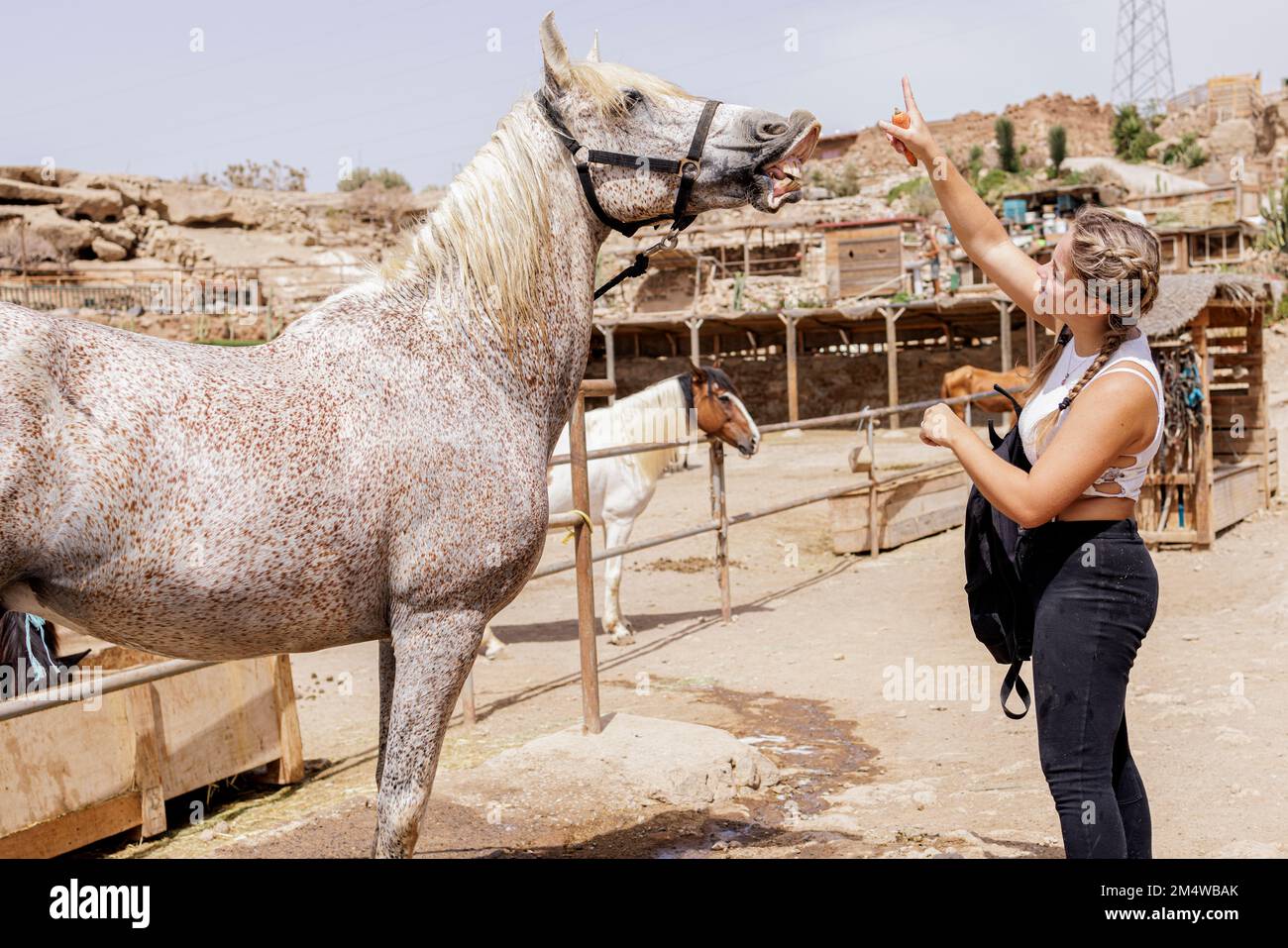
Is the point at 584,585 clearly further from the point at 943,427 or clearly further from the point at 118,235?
the point at 118,235

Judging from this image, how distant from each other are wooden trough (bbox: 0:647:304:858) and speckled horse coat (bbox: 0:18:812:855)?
141 cm

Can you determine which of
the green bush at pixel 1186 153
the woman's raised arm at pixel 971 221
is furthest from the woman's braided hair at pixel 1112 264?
the green bush at pixel 1186 153

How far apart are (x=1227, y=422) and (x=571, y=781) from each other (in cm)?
849

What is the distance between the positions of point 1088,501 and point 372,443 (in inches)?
52.7

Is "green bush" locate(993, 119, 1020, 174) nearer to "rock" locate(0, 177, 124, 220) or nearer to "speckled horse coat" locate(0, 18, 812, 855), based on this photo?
"rock" locate(0, 177, 124, 220)

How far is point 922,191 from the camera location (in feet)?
132

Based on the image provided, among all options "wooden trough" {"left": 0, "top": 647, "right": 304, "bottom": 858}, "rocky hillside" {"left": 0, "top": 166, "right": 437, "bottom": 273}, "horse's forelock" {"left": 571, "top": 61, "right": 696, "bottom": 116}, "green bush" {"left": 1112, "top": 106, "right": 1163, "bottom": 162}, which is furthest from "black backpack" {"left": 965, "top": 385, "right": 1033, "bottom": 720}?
"green bush" {"left": 1112, "top": 106, "right": 1163, "bottom": 162}

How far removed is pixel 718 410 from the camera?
7480 millimetres

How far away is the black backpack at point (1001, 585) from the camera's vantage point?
2184mm

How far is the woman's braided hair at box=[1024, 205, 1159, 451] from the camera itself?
195 centimetres

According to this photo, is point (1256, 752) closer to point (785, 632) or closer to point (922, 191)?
point (785, 632)

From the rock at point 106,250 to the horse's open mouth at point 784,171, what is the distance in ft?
106

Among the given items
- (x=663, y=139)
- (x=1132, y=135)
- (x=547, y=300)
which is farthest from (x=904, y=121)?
(x=1132, y=135)
